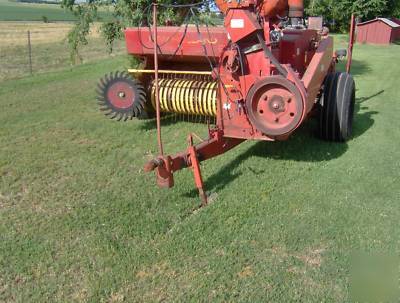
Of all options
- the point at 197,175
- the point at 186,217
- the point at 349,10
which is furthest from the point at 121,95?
the point at 349,10

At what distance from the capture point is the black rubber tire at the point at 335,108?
6426 mm

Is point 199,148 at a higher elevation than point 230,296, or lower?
higher

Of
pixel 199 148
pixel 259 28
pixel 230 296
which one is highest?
pixel 259 28

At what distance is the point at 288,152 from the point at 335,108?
91 centimetres

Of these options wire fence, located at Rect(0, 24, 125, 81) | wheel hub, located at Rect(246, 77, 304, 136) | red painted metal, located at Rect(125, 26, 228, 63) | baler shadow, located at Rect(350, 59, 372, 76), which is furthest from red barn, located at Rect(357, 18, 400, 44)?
wheel hub, located at Rect(246, 77, 304, 136)

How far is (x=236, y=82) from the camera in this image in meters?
5.43

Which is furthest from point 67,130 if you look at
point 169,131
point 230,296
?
point 230,296

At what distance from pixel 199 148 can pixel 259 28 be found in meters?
1.43

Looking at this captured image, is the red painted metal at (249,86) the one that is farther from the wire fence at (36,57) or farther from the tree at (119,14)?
the wire fence at (36,57)

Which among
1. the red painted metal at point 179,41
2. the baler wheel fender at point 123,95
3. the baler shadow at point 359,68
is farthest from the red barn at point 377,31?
the baler wheel fender at point 123,95

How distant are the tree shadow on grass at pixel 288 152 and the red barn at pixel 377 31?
2452cm

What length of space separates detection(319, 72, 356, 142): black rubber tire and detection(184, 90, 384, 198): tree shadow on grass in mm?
161

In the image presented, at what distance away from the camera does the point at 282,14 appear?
18.7 feet

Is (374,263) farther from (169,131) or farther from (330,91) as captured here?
(169,131)
